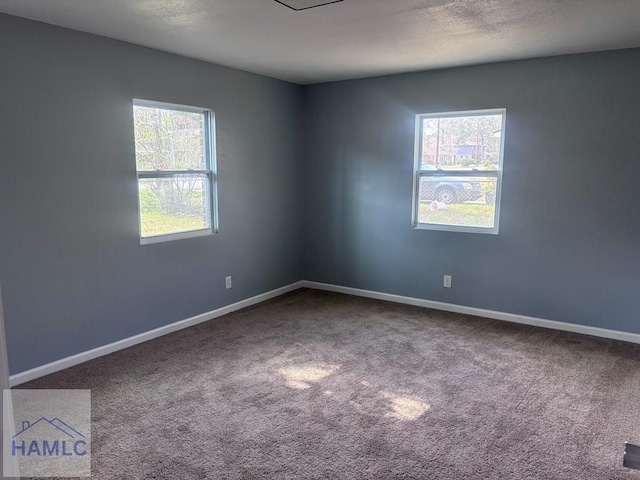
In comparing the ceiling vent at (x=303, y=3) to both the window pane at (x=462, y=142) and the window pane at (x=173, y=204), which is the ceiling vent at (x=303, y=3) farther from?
the window pane at (x=462, y=142)

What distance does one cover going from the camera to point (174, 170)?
400cm

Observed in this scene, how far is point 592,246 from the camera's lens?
12.8 ft

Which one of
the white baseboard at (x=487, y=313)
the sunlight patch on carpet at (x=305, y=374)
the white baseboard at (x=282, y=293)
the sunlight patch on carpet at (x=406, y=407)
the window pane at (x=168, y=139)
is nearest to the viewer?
the sunlight patch on carpet at (x=406, y=407)

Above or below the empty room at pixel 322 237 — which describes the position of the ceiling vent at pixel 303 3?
above

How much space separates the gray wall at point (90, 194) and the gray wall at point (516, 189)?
119 centimetres

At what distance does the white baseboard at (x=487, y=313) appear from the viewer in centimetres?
389

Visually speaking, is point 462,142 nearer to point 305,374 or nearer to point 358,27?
point 358,27

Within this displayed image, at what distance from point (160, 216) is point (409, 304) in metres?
2.72

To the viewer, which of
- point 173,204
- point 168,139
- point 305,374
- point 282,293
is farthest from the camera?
point 282,293

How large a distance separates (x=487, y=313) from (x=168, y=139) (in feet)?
11.3

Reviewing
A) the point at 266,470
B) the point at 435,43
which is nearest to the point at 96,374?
the point at 266,470

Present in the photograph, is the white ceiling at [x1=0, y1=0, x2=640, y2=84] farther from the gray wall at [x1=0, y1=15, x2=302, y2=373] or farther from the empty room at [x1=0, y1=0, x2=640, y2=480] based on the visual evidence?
the gray wall at [x1=0, y1=15, x2=302, y2=373]

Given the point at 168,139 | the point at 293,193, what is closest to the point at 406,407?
the point at 168,139

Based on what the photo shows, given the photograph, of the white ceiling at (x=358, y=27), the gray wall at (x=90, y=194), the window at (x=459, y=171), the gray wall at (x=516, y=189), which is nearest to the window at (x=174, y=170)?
the gray wall at (x=90, y=194)
